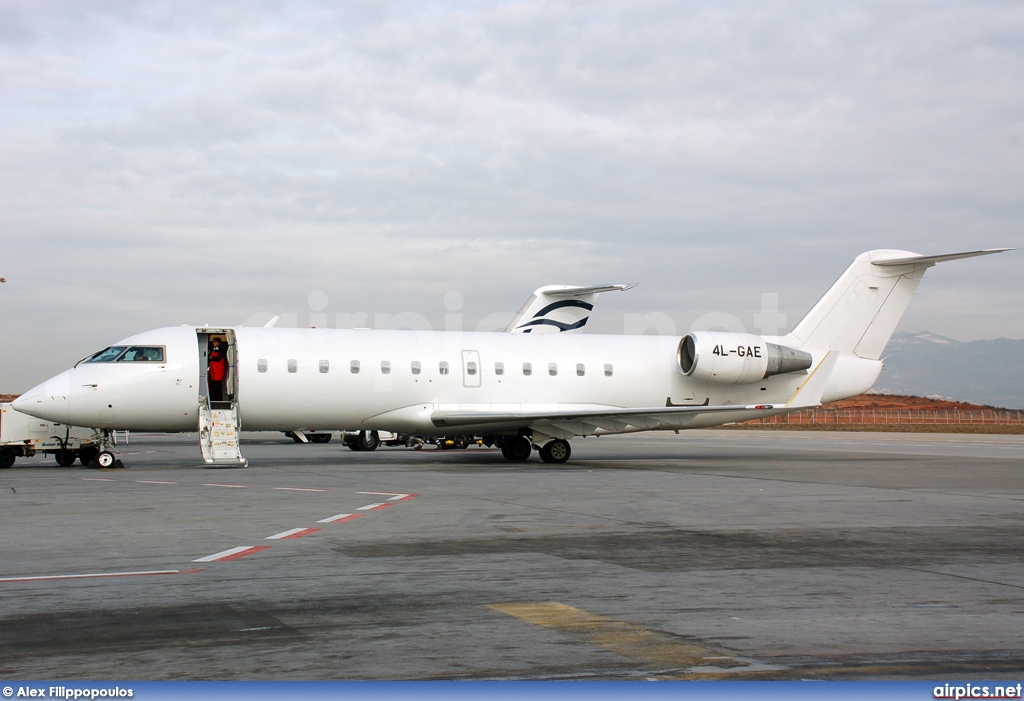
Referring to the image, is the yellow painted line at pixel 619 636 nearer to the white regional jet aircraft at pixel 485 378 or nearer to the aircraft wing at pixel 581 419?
the white regional jet aircraft at pixel 485 378

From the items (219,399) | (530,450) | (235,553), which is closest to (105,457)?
(219,399)

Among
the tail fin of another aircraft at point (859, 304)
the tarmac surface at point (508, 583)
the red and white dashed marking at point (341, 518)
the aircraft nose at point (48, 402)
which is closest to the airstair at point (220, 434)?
the aircraft nose at point (48, 402)

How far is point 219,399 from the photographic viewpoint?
24.3 meters

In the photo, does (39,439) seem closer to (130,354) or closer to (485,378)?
(130,354)

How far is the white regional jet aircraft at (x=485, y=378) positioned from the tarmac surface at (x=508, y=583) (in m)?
5.90

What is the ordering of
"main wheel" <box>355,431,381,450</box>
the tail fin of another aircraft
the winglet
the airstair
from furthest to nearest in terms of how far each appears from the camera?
"main wheel" <box>355,431,381,450</box>, the tail fin of another aircraft, the winglet, the airstair

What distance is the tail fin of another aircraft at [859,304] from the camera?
2906 centimetres

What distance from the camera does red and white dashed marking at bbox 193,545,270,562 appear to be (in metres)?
9.51

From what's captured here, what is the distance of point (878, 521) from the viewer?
506 inches

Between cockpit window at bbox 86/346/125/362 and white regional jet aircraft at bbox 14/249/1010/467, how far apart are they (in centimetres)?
5

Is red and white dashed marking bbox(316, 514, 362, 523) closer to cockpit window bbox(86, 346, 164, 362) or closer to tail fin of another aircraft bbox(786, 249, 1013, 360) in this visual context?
cockpit window bbox(86, 346, 164, 362)

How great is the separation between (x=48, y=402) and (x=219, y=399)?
12.9 feet

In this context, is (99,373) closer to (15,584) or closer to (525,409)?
(525,409)

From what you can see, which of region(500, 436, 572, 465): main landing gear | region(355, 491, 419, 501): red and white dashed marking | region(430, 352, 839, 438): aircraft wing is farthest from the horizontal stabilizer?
region(355, 491, 419, 501): red and white dashed marking
